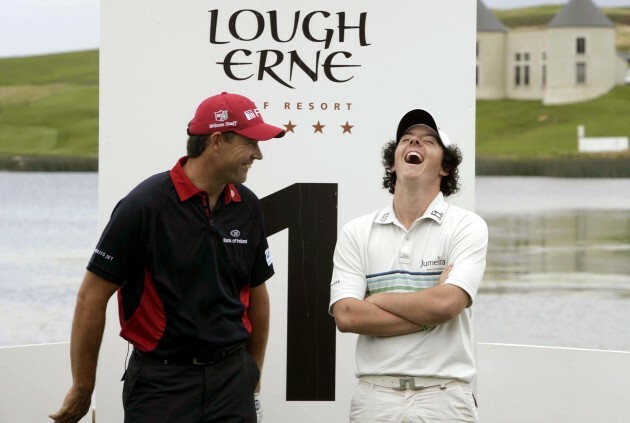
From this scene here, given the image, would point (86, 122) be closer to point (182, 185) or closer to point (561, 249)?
point (561, 249)

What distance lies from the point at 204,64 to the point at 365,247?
3.05 feet

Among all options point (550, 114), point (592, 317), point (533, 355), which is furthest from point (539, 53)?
point (533, 355)

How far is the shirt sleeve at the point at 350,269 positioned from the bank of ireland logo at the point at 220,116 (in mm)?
459

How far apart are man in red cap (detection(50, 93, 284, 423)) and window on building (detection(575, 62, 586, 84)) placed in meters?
34.0

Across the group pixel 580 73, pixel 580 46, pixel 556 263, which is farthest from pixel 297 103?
pixel 580 46

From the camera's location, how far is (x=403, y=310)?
9.84ft

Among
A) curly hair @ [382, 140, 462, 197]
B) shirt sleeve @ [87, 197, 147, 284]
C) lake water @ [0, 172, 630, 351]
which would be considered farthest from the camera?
lake water @ [0, 172, 630, 351]

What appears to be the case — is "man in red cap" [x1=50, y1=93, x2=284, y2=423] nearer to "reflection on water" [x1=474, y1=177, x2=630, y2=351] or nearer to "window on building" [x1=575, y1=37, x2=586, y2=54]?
"reflection on water" [x1=474, y1=177, x2=630, y2=351]

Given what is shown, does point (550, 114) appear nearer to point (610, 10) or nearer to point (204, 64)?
point (610, 10)

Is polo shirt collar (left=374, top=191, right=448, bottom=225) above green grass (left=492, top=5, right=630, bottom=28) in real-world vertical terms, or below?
below

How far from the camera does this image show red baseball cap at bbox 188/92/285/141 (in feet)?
9.63

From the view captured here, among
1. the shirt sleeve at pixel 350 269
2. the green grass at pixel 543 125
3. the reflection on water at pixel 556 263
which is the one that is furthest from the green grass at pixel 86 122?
the shirt sleeve at pixel 350 269

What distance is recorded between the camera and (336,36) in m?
3.75

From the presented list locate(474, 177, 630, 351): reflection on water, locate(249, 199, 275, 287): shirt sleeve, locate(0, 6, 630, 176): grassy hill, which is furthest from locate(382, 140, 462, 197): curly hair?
locate(0, 6, 630, 176): grassy hill
